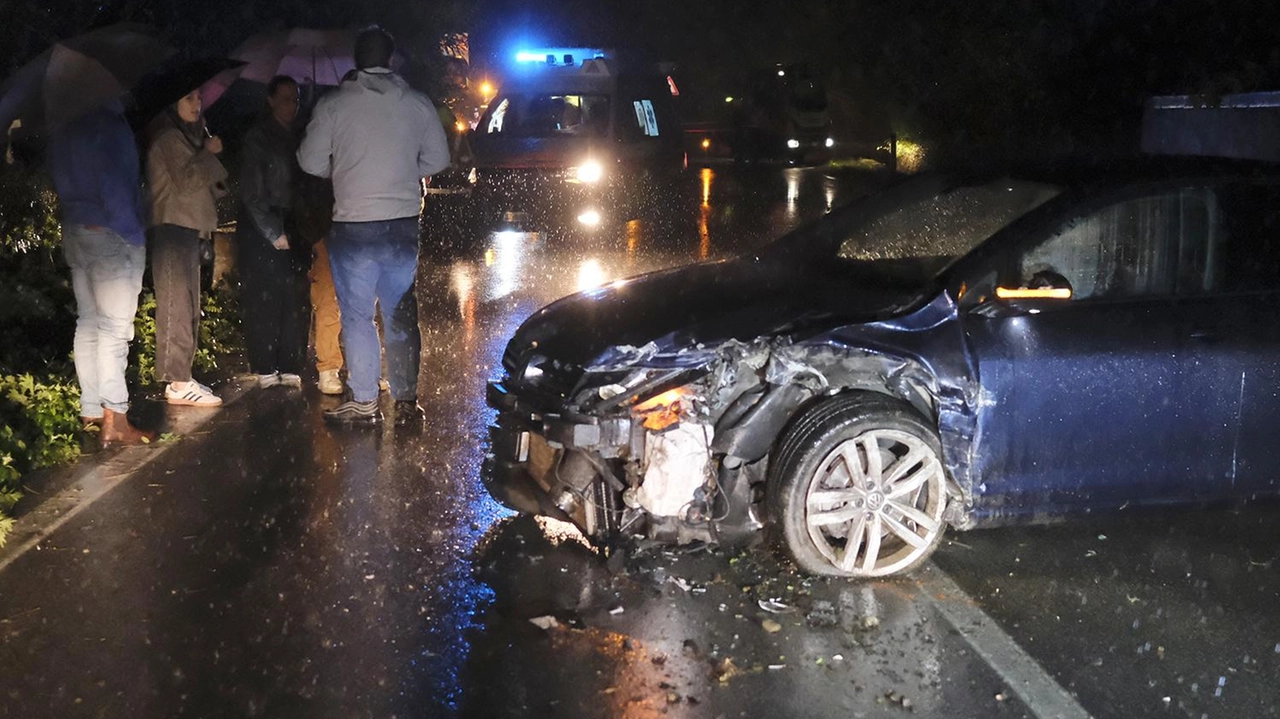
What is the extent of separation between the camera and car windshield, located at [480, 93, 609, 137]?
1378cm

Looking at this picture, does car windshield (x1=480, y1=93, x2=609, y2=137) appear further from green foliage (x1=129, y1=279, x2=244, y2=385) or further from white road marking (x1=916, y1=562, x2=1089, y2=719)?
white road marking (x1=916, y1=562, x2=1089, y2=719)

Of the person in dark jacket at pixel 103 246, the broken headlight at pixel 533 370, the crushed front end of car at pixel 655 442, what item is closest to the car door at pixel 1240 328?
the crushed front end of car at pixel 655 442

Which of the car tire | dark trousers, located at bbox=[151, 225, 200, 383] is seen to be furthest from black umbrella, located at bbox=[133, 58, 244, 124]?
the car tire

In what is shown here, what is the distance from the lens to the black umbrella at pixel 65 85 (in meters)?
6.36

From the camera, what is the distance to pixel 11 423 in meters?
6.93

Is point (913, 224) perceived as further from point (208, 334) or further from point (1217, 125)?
point (1217, 125)

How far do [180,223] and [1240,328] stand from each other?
535cm

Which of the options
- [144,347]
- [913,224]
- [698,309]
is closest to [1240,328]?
[913,224]

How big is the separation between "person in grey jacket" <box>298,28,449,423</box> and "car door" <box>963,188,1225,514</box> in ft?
10.5

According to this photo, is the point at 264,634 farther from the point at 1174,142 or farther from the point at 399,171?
the point at 1174,142

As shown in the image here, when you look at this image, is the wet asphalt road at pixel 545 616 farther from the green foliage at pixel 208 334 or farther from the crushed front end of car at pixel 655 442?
the green foliage at pixel 208 334

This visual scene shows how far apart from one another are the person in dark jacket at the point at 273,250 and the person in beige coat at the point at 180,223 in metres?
0.20

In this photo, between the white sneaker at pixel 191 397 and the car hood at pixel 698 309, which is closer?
the car hood at pixel 698 309

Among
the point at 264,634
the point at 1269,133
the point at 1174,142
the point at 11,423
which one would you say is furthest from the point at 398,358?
the point at 1174,142
